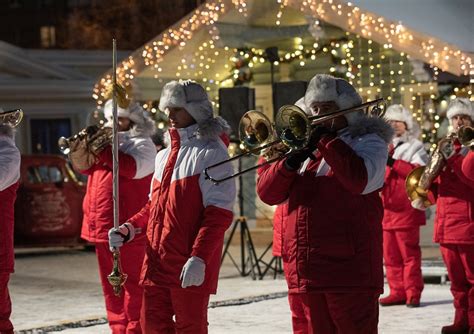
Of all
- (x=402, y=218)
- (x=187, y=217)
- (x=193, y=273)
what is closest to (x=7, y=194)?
(x=187, y=217)

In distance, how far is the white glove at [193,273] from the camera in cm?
670

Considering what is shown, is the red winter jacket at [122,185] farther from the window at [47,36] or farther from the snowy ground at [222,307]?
the window at [47,36]

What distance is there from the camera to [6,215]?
8742 mm

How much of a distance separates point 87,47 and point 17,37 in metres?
19.1

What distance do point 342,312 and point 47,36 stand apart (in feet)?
219

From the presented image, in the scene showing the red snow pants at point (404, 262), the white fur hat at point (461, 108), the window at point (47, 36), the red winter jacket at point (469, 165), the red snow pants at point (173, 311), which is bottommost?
the red snow pants at point (404, 262)

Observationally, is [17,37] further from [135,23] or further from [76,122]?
[76,122]

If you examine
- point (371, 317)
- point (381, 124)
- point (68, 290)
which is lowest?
point (68, 290)

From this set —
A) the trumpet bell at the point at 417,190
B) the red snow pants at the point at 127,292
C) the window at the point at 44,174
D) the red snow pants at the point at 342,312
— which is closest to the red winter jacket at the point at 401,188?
the trumpet bell at the point at 417,190

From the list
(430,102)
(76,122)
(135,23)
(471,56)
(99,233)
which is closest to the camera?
(99,233)

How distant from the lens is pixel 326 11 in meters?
15.1

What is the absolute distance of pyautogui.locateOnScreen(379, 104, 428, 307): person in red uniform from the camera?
38.0 ft

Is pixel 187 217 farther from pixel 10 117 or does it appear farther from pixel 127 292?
pixel 10 117

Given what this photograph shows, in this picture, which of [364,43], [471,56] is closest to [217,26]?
[364,43]
